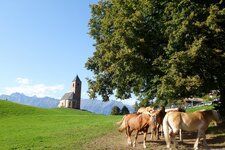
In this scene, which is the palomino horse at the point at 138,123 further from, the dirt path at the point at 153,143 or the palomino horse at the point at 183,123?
the palomino horse at the point at 183,123

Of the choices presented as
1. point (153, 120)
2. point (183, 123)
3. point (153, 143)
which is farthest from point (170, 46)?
point (153, 143)

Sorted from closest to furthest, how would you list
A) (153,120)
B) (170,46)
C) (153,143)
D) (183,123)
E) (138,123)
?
(183,123) → (153,120) → (138,123) → (153,143) → (170,46)

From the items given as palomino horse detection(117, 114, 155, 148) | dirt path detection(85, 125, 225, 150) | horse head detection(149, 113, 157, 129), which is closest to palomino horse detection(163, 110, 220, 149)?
dirt path detection(85, 125, 225, 150)

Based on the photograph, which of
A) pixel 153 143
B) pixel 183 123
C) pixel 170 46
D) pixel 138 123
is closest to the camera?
pixel 183 123

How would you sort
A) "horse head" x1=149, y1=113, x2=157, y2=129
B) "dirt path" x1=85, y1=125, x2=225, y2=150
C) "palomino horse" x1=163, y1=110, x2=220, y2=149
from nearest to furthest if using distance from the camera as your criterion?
"palomino horse" x1=163, y1=110, x2=220, y2=149
"dirt path" x1=85, y1=125, x2=225, y2=150
"horse head" x1=149, y1=113, x2=157, y2=129

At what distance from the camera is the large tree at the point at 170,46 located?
20.7 metres

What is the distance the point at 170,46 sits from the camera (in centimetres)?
2195

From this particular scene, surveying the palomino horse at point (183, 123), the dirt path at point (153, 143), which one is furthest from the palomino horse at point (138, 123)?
the palomino horse at point (183, 123)

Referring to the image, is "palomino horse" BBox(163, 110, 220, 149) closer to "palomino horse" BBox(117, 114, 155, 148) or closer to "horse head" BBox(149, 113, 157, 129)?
"horse head" BBox(149, 113, 157, 129)

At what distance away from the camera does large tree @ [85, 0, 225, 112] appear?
20719mm

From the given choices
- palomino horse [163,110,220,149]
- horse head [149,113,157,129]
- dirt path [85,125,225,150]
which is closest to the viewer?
palomino horse [163,110,220,149]

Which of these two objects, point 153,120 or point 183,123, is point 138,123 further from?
point 183,123

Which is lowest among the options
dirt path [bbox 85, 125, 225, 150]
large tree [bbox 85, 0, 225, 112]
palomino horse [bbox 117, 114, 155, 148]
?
dirt path [bbox 85, 125, 225, 150]

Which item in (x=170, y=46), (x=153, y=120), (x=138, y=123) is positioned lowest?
(x=138, y=123)
